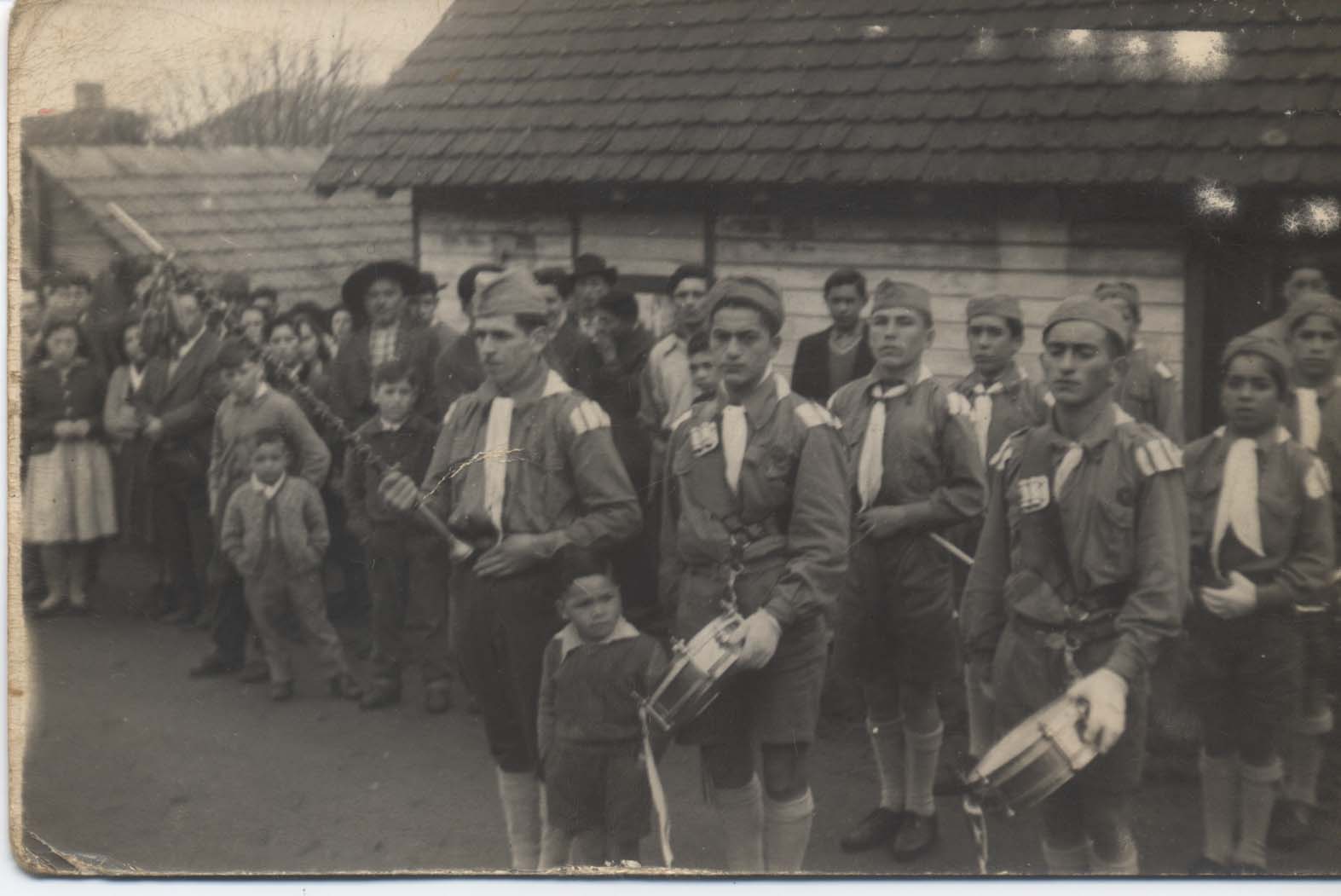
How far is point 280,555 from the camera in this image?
14.6 feet

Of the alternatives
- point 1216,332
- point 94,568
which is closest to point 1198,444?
point 1216,332

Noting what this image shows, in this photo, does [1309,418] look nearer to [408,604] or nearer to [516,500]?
[516,500]

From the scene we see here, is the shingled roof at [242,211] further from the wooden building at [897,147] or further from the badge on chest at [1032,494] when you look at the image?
the badge on chest at [1032,494]

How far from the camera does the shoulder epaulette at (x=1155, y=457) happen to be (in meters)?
3.76

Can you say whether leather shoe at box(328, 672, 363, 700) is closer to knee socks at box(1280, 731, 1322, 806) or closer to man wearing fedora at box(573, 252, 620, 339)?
man wearing fedora at box(573, 252, 620, 339)

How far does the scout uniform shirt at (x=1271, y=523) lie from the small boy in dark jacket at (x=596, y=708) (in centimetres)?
169

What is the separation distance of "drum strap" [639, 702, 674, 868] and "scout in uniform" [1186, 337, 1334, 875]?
5.41ft

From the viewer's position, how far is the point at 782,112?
4.29 meters

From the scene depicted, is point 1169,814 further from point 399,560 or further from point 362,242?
point 362,242

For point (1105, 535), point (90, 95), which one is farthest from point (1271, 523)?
point (90, 95)

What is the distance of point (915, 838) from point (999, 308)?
5.54 feet

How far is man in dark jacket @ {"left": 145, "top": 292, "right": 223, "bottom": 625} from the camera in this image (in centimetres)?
449

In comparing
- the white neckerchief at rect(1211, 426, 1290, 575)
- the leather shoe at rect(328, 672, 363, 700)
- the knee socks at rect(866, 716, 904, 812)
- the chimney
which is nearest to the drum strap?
the knee socks at rect(866, 716, 904, 812)

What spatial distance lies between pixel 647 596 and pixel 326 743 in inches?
48.6
